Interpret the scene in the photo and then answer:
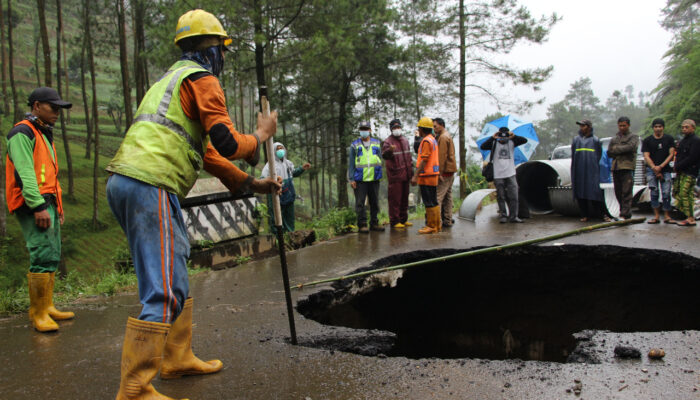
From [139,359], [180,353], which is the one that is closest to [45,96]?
[180,353]

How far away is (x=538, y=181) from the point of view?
36.5 ft

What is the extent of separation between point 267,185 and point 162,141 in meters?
0.73

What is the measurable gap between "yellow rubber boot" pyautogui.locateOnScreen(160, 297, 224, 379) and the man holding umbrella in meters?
7.50

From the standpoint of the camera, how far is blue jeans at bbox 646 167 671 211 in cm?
815

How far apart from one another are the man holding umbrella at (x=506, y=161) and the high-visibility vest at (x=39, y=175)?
7418mm

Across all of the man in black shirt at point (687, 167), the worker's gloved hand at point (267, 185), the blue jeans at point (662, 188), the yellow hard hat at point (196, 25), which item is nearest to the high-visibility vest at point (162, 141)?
the yellow hard hat at point (196, 25)

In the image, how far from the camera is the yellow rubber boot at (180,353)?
2805 millimetres

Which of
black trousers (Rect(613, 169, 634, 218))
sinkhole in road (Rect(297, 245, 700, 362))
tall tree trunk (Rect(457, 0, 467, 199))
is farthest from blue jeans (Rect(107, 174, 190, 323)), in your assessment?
tall tree trunk (Rect(457, 0, 467, 199))

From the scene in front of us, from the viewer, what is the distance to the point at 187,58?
9.04 ft

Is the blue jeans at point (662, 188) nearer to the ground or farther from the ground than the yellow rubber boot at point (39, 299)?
farther from the ground

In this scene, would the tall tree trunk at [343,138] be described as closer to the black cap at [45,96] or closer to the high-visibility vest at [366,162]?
the high-visibility vest at [366,162]

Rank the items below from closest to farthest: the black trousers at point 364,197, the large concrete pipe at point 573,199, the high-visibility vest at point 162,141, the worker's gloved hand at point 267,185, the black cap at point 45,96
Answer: the high-visibility vest at point 162,141, the worker's gloved hand at point 267,185, the black cap at point 45,96, the black trousers at point 364,197, the large concrete pipe at point 573,199

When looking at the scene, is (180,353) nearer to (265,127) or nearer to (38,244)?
(265,127)

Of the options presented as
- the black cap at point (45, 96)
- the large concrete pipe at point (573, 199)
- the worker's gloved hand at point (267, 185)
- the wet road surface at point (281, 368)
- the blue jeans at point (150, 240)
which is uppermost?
the black cap at point (45, 96)
